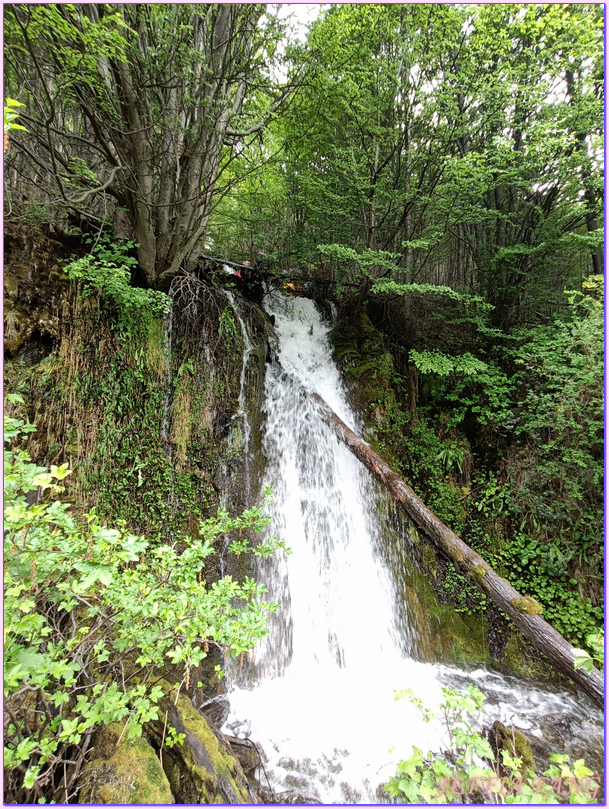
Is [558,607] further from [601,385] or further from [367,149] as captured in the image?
[367,149]

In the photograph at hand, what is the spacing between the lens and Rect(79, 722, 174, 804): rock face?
1.94 metres

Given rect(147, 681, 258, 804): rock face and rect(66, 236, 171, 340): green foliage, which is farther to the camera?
rect(66, 236, 171, 340): green foliage

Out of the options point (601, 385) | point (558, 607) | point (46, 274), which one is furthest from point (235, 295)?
point (558, 607)

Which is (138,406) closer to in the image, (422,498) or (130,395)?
(130,395)

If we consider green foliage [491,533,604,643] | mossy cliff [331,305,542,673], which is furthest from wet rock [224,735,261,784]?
green foliage [491,533,604,643]

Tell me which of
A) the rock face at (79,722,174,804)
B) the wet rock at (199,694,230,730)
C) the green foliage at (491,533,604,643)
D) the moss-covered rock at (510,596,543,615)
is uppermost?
the moss-covered rock at (510,596,543,615)

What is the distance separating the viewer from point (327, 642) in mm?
4465

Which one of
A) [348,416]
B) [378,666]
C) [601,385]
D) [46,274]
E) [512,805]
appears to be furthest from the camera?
[348,416]

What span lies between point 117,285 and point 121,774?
15.1 feet

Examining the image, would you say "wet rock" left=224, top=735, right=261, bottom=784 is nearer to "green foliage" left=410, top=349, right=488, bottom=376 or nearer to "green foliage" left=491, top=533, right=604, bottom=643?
"green foliage" left=491, top=533, right=604, bottom=643

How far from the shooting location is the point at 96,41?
9.93 feet

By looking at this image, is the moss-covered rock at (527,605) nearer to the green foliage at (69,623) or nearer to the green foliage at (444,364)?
→ the green foliage at (69,623)

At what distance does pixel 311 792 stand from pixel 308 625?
1.59 meters

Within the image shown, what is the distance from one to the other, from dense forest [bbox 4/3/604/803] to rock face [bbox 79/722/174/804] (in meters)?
0.02
